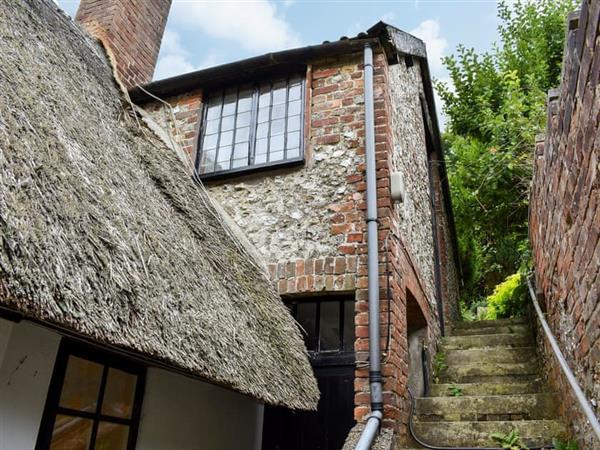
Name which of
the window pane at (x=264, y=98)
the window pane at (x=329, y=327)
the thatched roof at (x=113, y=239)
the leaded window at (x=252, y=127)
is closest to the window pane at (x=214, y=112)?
the leaded window at (x=252, y=127)

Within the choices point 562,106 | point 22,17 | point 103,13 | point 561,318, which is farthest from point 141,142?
point 561,318

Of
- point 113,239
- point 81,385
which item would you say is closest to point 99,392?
point 81,385

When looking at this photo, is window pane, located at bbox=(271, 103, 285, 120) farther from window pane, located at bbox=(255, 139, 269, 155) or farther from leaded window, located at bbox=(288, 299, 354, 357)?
leaded window, located at bbox=(288, 299, 354, 357)

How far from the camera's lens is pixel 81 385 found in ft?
9.72

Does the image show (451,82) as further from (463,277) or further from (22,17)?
(22,17)

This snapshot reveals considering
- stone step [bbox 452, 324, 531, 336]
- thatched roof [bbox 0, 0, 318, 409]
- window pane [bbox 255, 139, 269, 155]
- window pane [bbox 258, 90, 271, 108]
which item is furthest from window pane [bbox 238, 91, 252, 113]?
stone step [bbox 452, 324, 531, 336]

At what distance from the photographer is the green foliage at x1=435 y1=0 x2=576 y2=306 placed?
8.10 meters

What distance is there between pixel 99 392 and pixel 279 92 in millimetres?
3479

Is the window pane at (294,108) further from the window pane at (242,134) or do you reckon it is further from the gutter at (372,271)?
the gutter at (372,271)

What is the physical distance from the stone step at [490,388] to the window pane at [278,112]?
10.4 feet

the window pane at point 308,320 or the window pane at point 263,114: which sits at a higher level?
the window pane at point 263,114

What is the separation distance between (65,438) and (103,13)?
5.23 meters

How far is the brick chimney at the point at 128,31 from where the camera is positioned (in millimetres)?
6047

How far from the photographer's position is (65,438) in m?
2.78
